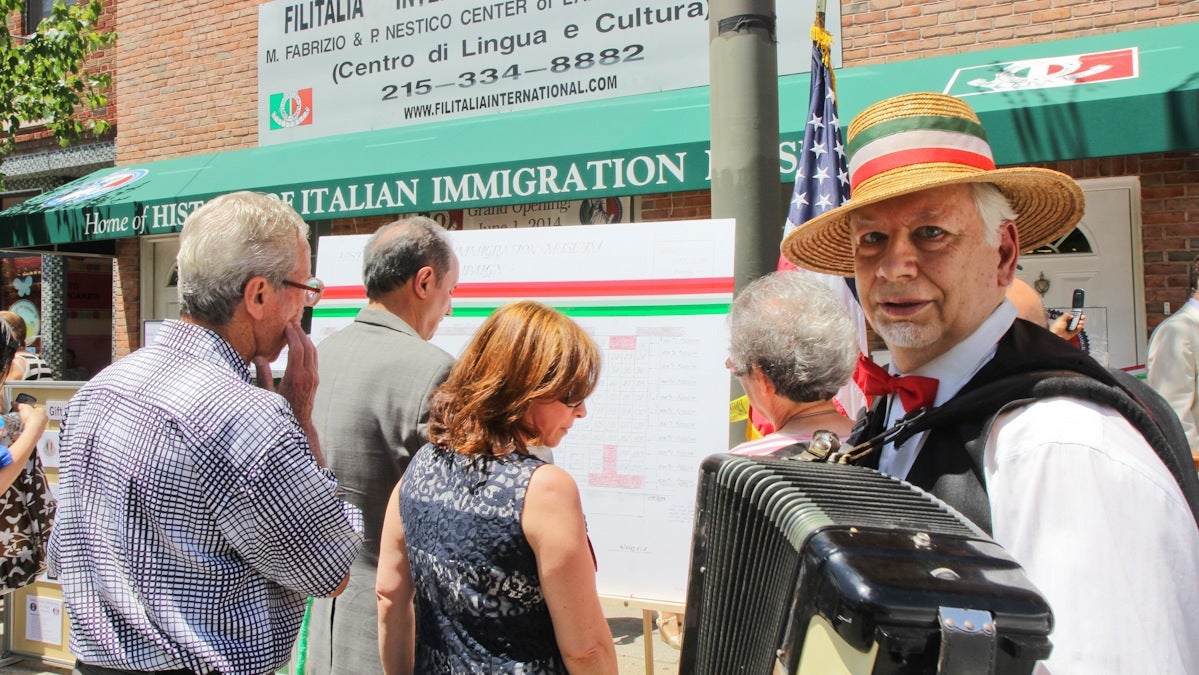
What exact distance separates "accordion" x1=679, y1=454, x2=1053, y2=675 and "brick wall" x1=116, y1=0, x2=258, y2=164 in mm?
8979

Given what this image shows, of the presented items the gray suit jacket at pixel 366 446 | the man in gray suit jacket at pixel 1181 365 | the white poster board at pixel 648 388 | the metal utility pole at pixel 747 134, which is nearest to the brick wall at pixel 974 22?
the man in gray suit jacket at pixel 1181 365

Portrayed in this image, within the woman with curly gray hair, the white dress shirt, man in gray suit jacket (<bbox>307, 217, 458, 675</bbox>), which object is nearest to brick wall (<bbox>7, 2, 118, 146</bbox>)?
man in gray suit jacket (<bbox>307, 217, 458, 675</bbox>)

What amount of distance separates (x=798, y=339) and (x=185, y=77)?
931 cm

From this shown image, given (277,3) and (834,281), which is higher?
(277,3)

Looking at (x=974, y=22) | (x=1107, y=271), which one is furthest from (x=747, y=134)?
(x=974, y=22)

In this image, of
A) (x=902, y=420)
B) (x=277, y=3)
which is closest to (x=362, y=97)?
(x=277, y=3)

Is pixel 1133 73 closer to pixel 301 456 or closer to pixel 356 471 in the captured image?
pixel 356 471

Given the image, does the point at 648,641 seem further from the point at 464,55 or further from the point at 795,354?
the point at 464,55

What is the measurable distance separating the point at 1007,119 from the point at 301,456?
460 cm

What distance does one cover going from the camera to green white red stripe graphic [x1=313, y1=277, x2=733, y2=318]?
3.02m

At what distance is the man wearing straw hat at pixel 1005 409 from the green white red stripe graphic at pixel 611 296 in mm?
1012

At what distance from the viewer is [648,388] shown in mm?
3037

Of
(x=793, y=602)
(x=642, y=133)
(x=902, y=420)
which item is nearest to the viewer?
(x=793, y=602)

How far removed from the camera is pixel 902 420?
1.35m
